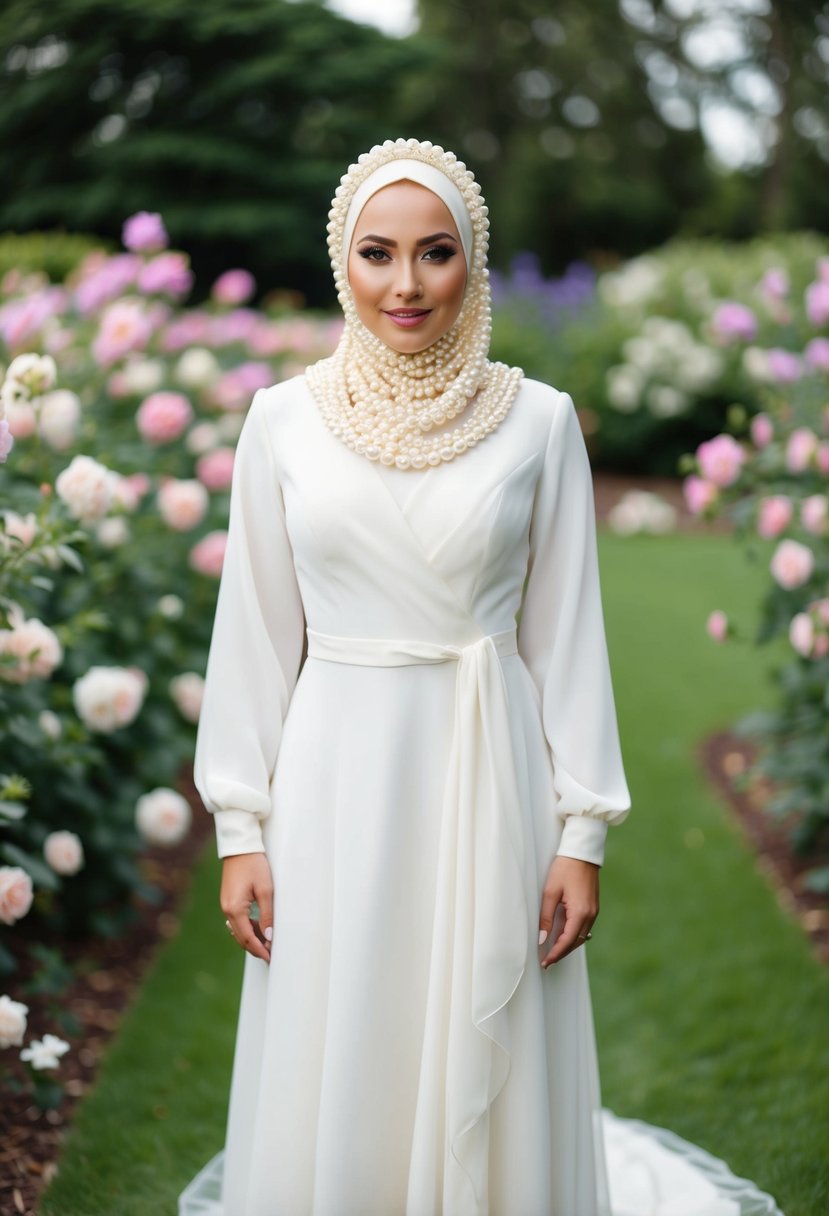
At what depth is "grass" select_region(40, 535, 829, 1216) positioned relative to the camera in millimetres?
3129

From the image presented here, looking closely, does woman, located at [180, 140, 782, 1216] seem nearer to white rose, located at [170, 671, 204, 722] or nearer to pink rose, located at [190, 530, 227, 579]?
white rose, located at [170, 671, 204, 722]

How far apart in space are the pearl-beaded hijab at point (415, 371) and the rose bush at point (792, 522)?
2.21 metres

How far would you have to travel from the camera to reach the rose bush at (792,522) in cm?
423

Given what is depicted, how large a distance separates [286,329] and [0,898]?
6252mm

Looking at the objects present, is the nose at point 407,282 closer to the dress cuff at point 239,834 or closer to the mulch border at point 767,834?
the dress cuff at point 239,834

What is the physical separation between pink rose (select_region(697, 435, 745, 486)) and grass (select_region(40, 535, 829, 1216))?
1.56 meters

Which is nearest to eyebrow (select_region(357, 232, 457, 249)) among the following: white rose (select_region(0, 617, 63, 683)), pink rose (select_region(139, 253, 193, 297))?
white rose (select_region(0, 617, 63, 683))

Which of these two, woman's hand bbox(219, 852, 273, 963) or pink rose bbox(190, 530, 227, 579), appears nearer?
woman's hand bbox(219, 852, 273, 963)

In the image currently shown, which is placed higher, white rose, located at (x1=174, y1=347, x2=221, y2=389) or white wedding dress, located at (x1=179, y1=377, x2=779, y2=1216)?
white rose, located at (x1=174, y1=347, x2=221, y2=389)

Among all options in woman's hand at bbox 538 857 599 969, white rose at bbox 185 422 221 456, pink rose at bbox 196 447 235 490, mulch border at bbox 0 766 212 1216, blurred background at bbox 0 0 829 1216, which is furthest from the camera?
white rose at bbox 185 422 221 456

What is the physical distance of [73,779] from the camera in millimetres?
3740

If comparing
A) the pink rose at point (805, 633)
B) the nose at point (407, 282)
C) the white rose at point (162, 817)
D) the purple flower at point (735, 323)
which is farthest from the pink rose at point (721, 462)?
the nose at point (407, 282)

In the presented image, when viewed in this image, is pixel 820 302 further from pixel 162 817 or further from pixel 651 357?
pixel 651 357

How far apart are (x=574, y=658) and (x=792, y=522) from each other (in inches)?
99.1
